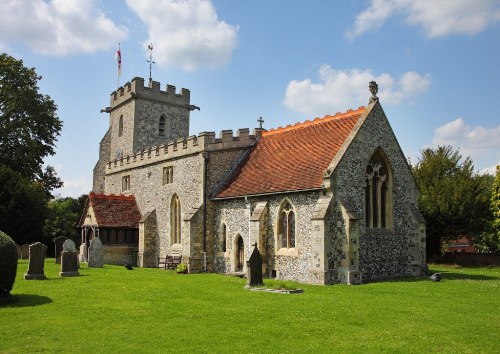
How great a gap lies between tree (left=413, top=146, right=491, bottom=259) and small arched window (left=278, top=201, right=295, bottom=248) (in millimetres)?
15810

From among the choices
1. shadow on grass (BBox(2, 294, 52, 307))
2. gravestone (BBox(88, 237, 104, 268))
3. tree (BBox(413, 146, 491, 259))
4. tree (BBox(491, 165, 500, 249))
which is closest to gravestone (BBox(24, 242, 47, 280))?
shadow on grass (BBox(2, 294, 52, 307))

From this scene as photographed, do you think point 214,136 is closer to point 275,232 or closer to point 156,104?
point 275,232

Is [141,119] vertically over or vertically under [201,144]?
over

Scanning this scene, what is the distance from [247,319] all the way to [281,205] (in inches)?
386

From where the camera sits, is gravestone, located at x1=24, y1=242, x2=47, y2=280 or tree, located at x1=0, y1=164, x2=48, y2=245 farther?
tree, located at x1=0, y1=164, x2=48, y2=245

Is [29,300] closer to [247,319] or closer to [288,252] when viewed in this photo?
[247,319]

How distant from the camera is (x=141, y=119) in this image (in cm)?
3584

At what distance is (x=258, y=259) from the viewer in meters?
17.3

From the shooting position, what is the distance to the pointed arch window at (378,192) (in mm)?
20453

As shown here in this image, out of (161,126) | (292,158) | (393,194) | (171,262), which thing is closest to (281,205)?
(292,158)

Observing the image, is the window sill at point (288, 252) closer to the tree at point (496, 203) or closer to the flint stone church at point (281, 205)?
the flint stone church at point (281, 205)

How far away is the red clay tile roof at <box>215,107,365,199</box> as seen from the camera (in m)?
20.2

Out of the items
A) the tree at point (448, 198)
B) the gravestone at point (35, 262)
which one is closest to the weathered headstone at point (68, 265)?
the gravestone at point (35, 262)

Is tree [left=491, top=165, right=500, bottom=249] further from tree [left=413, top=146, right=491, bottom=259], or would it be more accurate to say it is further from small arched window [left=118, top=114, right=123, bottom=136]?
small arched window [left=118, top=114, right=123, bottom=136]
